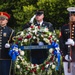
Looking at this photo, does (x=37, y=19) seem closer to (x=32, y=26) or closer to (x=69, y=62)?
(x=32, y=26)

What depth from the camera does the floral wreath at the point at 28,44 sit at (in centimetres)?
1000

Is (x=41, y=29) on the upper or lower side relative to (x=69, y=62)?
upper

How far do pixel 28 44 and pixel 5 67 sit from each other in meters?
0.85

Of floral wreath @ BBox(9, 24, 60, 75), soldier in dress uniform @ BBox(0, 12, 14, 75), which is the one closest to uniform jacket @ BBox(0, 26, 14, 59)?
soldier in dress uniform @ BBox(0, 12, 14, 75)

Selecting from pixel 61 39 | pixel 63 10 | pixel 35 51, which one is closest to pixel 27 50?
pixel 35 51

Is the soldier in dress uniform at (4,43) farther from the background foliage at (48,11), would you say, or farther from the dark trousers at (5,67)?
the background foliage at (48,11)

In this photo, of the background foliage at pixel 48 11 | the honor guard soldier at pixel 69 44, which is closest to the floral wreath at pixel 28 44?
the honor guard soldier at pixel 69 44

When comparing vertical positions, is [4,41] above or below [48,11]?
below

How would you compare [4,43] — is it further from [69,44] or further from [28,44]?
[69,44]

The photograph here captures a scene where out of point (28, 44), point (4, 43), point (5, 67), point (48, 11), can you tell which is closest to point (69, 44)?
point (28, 44)

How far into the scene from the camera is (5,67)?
1046 cm

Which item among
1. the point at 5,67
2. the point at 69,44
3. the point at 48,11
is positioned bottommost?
the point at 5,67

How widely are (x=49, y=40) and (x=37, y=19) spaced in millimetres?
583

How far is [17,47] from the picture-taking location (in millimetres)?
10070
